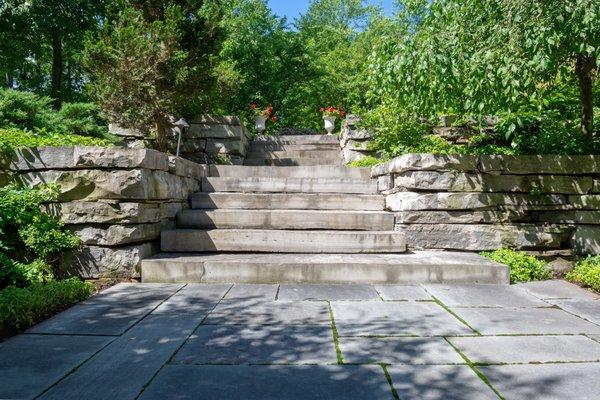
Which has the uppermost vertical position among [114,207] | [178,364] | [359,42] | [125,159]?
[359,42]

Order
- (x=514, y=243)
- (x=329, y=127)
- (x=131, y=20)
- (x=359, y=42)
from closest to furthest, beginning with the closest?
(x=514, y=243), (x=131, y=20), (x=329, y=127), (x=359, y=42)

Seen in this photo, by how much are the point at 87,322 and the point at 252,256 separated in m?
1.79

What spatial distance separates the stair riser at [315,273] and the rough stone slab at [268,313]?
1.96 ft

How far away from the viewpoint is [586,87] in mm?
A: 4750

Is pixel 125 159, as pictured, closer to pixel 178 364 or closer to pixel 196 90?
pixel 178 364

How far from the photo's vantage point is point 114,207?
151 inches

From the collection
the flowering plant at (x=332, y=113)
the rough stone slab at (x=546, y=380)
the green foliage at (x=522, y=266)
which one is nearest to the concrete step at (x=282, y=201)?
the green foliage at (x=522, y=266)

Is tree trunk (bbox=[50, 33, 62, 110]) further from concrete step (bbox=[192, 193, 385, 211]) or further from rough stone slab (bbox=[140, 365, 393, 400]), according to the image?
rough stone slab (bbox=[140, 365, 393, 400])

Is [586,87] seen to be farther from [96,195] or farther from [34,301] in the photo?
[34,301]

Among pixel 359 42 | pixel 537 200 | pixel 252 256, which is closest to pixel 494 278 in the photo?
pixel 537 200

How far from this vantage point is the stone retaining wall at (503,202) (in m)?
4.54

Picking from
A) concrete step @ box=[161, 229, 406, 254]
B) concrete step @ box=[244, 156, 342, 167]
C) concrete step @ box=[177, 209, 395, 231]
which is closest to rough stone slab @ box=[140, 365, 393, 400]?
concrete step @ box=[161, 229, 406, 254]

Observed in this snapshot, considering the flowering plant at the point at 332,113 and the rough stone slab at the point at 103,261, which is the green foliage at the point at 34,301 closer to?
the rough stone slab at the point at 103,261

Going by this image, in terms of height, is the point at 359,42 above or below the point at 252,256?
above
